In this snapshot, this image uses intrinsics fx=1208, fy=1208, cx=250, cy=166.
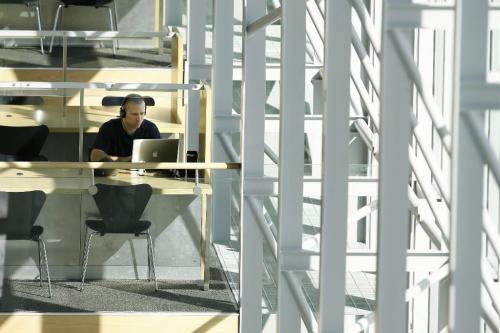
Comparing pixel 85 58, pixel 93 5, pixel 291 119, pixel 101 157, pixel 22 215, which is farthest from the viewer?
pixel 93 5

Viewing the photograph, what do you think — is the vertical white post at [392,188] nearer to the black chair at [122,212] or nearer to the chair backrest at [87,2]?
the black chair at [122,212]

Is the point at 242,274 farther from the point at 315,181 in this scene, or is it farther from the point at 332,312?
the point at 332,312

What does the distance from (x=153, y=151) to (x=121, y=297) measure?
1073 millimetres

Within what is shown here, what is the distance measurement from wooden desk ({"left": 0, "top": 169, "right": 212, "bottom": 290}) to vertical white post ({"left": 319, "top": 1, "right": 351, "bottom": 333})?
2.71m

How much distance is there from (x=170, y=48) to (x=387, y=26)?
8.52 metres

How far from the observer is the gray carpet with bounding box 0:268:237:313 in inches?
309

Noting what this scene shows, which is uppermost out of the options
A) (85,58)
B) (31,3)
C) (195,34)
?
(31,3)

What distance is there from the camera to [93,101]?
30.0 ft

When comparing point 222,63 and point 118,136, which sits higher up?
point 222,63

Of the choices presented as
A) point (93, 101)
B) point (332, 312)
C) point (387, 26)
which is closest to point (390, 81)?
point (387, 26)

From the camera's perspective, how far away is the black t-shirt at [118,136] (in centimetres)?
860

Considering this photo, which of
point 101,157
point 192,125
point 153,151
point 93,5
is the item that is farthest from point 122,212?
point 93,5

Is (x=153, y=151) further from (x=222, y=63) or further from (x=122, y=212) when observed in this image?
(x=222, y=63)

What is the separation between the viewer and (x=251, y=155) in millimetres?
7648
